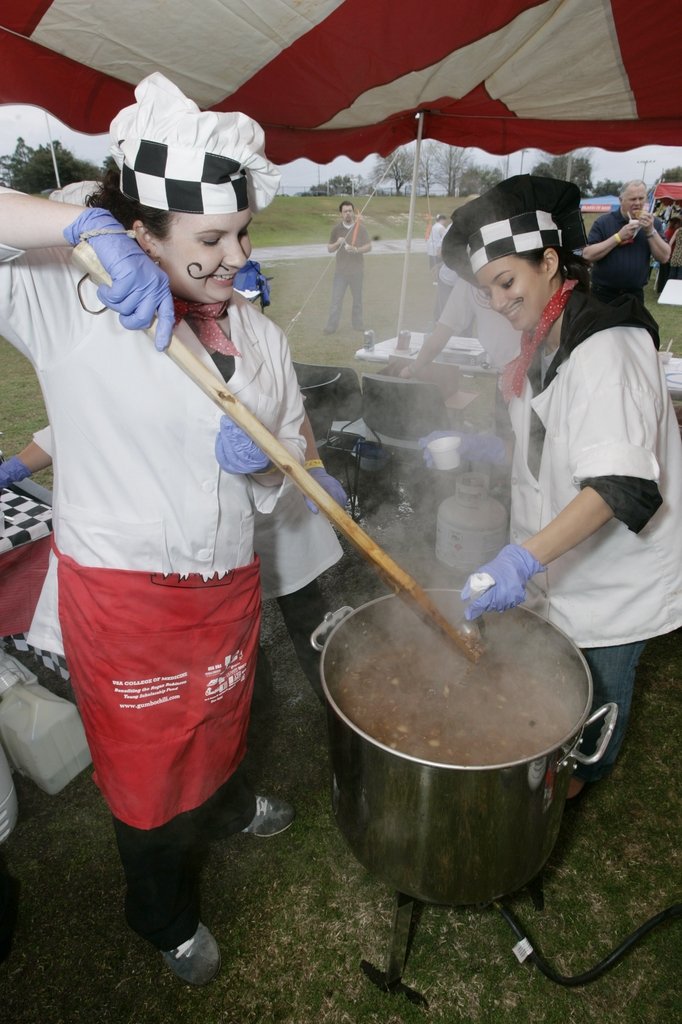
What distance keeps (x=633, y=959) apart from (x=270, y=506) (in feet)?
6.96

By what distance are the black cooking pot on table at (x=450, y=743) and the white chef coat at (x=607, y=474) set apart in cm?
33

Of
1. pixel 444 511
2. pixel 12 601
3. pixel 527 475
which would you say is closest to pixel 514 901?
pixel 527 475

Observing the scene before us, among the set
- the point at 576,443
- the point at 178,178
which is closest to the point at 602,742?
the point at 576,443

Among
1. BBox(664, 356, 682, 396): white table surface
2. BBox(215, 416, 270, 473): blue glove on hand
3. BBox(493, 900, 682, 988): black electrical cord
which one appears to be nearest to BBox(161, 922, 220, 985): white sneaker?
BBox(493, 900, 682, 988): black electrical cord

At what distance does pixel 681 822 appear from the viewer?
8.68 ft

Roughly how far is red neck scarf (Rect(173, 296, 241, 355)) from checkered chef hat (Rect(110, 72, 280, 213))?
294mm

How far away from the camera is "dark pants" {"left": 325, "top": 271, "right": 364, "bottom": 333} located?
11578 millimetres

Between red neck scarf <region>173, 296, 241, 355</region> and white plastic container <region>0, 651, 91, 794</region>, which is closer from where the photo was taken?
red neck scarf <region>173, 296, 241, 355</region>

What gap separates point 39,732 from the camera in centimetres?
274

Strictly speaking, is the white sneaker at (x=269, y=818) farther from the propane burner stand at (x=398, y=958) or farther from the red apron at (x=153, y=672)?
the red apron at (x=153, y=672)

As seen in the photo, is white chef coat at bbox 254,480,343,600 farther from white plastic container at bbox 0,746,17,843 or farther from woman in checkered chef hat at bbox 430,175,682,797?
white plastic container at bbox 0,746,17,843

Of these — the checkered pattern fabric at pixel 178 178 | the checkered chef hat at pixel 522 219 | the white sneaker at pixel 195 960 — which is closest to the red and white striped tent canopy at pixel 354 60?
the checkered chef hat at pixel 522 219

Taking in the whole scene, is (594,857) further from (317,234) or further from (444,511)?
(317,234)

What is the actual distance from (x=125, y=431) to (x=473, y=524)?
8.75 ft
